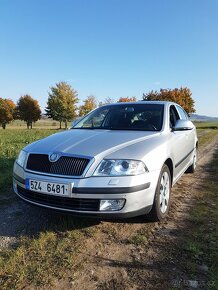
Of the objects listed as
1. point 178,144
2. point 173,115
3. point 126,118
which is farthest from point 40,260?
point 173,115

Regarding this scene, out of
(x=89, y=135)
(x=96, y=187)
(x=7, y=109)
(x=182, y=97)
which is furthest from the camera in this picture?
(x=7, y=109)

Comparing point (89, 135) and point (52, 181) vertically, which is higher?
point (89, 135)

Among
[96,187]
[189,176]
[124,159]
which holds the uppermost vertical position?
[124,159]

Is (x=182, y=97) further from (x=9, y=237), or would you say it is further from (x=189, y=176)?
(x=9, y=237)

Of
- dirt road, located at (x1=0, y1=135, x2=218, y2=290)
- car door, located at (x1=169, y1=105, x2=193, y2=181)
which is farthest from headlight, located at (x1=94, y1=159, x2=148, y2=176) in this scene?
car door, located at (x1=169, y1=105, x2=193, y2=181)

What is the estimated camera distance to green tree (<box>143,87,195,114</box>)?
5700cm

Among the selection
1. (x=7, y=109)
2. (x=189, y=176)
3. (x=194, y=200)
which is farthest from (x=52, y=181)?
(x=7, y=109)

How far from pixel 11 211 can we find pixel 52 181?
1487mm

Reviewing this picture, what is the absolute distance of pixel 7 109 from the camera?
216ft

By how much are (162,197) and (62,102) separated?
168 feet

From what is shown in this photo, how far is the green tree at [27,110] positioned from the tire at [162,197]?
66.0m

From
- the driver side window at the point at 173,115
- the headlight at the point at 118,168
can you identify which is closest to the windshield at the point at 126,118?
the driver side window at the point at 173,115

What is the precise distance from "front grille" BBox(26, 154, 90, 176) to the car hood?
0.08 meters

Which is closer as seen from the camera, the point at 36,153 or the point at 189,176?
the point at 36,153
